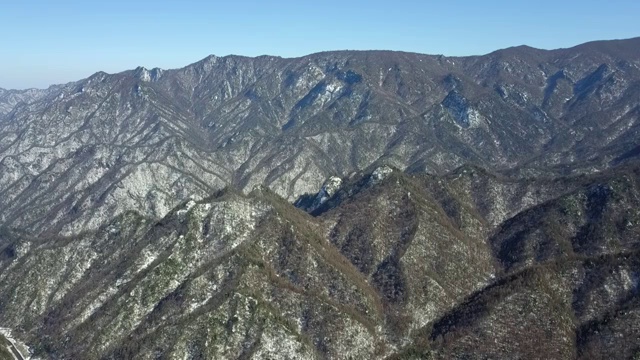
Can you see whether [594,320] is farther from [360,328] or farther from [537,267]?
[360,328]

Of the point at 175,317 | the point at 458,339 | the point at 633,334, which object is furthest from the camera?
the point at 175,317

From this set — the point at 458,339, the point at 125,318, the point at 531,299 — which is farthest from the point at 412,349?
the point at 125,318

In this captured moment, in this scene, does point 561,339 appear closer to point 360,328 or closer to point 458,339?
point 458,339

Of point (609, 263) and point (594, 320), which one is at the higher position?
A: point (609, 263)

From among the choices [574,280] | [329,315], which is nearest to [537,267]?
[574,280]

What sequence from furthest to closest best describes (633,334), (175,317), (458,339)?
(175,317)
(458,339)
(633,334)

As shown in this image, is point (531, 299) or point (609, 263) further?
point (609, 263)

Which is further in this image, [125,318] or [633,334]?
[125,318]

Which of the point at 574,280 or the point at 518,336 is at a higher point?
the point at 574,280

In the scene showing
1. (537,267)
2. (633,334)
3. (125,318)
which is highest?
(537,267)
